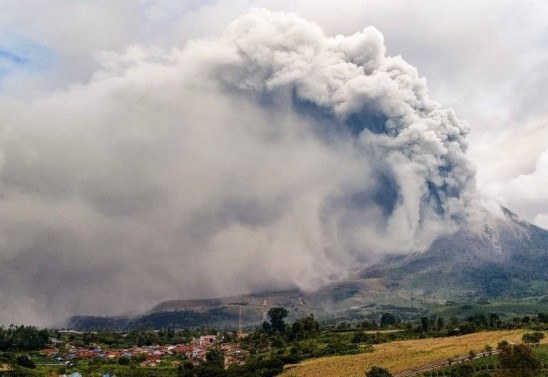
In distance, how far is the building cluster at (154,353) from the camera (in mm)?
75475

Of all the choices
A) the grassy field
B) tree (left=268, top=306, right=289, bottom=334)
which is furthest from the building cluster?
the grassy field

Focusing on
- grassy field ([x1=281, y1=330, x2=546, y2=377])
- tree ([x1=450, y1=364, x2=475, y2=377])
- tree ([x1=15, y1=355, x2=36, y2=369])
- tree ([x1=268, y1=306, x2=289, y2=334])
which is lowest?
tree ([x1=450, y1=364, x2=475, y2=377])

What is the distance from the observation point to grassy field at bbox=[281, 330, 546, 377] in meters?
A: 48.7

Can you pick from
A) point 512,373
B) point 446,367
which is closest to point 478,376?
point 446,367

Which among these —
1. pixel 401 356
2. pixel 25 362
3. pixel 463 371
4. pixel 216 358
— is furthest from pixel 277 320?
pixel 463 371

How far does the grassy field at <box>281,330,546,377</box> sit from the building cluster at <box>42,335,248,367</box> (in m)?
16.7

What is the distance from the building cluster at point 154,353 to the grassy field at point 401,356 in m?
16.7

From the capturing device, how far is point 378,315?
183875mm

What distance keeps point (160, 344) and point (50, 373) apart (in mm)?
32843

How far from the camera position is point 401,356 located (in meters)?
52.4

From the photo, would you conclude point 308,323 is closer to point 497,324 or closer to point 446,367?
point 497,324

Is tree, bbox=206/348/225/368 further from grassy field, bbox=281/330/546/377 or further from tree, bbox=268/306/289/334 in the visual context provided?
tree, bbox=268/306/289/334

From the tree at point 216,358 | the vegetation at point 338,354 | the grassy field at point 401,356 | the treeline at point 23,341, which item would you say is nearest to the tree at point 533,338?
the vegetation at point 338,354

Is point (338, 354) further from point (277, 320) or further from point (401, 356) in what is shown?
point (277, 320)
